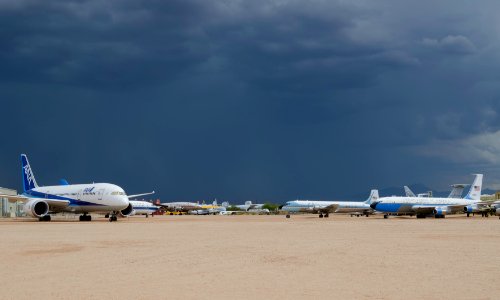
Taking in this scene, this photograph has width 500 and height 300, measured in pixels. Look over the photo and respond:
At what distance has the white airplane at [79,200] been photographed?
53.9 metres

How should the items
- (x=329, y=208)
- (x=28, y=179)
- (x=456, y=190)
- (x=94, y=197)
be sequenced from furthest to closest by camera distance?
(x=456, y=190)
(x=329, y=208)
(x=28, y=179)
(x=94, y=197)

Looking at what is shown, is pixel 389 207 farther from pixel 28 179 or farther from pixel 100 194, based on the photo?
pixel 28 179

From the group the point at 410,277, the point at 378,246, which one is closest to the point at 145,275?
the point at 410,277

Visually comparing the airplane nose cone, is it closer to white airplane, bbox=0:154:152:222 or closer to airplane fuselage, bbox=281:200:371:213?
white airplane, bbox=0:154:152:222

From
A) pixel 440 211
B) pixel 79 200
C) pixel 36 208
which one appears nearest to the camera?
pixel 79 200

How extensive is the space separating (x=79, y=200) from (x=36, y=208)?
4.89 m

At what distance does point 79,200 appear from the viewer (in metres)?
55.4

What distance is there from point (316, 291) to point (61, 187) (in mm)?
52486

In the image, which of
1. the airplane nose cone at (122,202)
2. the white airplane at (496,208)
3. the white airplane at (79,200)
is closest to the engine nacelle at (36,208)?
the white airplane at (79,200)

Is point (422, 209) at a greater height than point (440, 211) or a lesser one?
greater

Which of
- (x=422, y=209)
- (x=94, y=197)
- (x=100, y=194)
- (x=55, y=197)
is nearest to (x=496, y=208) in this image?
(x=422, y=209)

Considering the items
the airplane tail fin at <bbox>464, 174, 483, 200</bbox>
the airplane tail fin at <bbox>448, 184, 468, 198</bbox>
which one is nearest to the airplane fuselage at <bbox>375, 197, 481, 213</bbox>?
the airplane tail fin at <bbox>464, 174, 483, 200</bbox>

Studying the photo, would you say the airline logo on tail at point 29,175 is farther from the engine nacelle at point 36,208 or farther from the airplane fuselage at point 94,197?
the engine nacelle at point 36,208

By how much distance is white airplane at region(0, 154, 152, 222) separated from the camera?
53.9m
